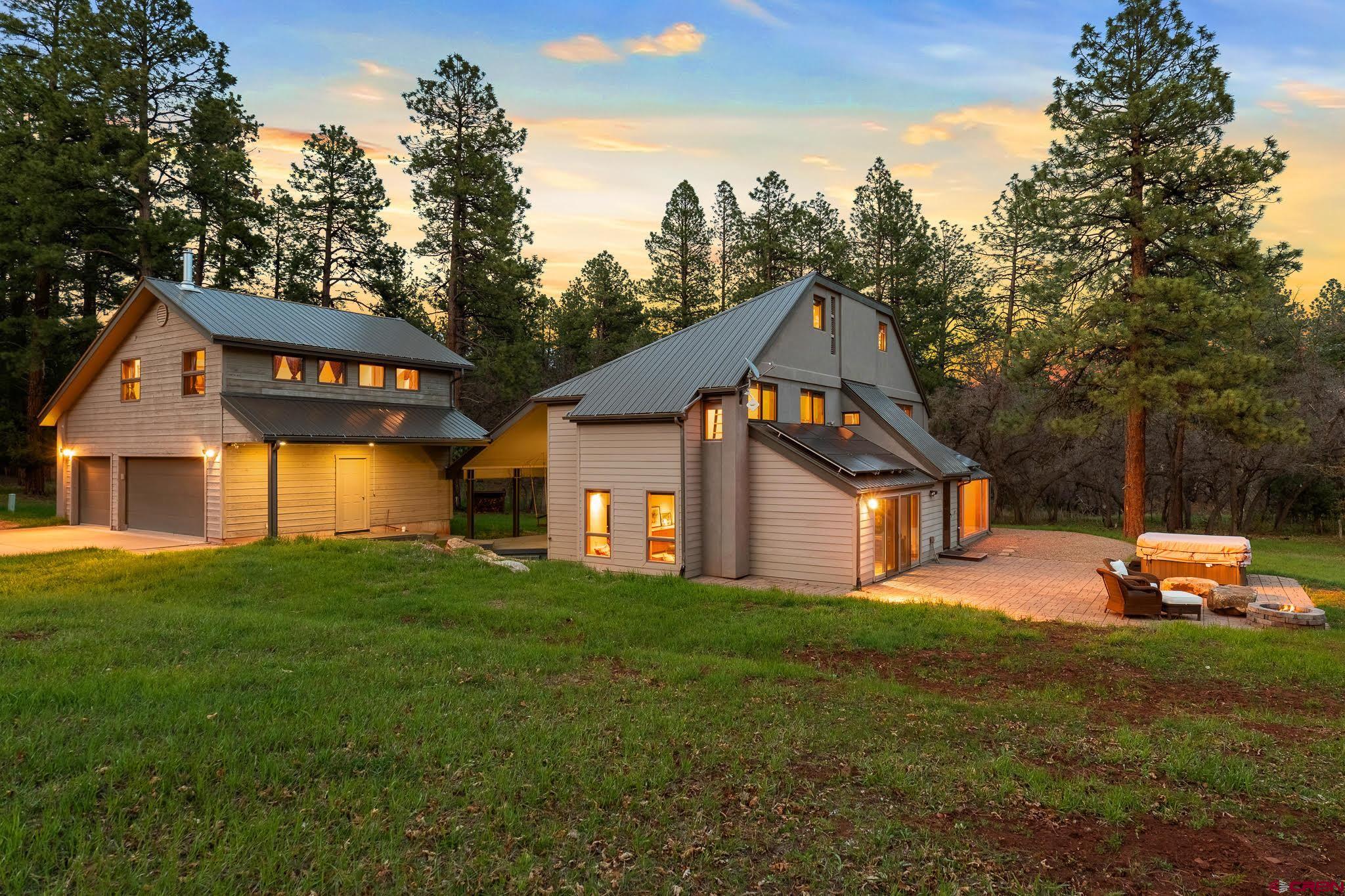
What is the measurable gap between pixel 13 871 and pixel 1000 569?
54.0 ft

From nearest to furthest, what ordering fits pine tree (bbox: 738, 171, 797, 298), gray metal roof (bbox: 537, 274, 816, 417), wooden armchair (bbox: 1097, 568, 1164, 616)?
wooden armchair (bbox: 1097, 568, 1164, 616), gray metal roof (bbox: 537, 274, 816, 417), pine tree (bbox: 738, 171, 797, 298)

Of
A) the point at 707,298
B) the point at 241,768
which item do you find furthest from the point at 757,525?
the point at 707,298

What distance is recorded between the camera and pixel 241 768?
4441 millimetres

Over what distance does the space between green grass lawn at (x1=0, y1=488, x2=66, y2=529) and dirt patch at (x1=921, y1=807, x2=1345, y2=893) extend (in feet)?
88.1

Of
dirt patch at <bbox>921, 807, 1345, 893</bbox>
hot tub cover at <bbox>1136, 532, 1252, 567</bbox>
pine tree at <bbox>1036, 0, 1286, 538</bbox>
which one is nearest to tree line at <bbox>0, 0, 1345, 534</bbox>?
pine tree at <bbox>1036, 0, 1286, 538</bbox>

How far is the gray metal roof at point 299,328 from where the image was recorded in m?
17.6

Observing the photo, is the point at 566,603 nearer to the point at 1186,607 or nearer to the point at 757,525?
the point at 757,525

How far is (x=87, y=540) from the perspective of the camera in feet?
55.7

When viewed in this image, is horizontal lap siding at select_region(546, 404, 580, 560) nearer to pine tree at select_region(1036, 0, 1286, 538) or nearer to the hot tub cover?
the hot tub cover

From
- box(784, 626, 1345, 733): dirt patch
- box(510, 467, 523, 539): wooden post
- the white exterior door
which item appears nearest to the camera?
box(784, 626, 1345, 733): dirt patch

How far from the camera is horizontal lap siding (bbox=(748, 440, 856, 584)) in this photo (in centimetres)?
1304

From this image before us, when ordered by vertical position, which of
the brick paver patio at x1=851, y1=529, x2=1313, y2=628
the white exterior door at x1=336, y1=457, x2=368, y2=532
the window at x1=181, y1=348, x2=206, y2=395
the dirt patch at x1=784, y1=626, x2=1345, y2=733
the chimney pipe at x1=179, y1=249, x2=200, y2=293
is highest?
the chimney pipe at x1=179, y1=249, x2=200, y2=293

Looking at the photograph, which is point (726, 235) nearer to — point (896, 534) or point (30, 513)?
point (896, 534)

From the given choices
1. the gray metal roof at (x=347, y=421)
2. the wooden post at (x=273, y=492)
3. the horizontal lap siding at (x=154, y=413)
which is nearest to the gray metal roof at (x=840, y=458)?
the gray metal roof at (x=347, y=421)
